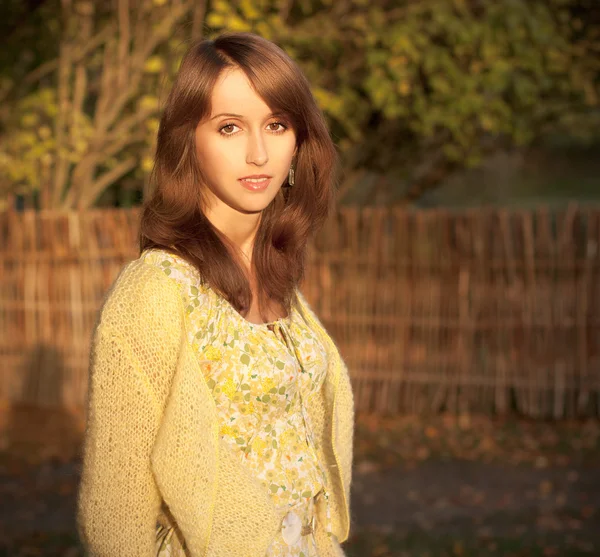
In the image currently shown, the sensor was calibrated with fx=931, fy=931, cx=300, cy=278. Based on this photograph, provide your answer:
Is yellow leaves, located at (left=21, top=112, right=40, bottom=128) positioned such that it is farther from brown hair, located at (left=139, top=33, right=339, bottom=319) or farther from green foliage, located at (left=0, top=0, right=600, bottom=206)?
brown hair, located at (left=139, top=33, right=339, bottom=319)

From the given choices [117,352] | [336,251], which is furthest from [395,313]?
[117,352]

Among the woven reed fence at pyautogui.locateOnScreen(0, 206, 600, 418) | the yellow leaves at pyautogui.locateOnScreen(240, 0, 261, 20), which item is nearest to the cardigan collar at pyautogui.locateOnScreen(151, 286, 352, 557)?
the yellow leaves at pyautogui.locateOnScreen(240, 0, 261, 20)

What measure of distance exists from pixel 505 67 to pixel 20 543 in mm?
5693

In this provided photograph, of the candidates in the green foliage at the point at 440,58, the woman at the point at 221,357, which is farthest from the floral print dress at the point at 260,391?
the green foliage at the point at 440,58

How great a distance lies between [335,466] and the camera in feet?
7.37

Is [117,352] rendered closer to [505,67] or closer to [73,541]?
[73,541]

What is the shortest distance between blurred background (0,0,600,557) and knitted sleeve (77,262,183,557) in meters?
5.85

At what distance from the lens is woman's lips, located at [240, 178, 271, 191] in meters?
2.00

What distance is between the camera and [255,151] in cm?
197

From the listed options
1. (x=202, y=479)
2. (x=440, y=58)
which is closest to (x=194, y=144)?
(x=202, y=479)

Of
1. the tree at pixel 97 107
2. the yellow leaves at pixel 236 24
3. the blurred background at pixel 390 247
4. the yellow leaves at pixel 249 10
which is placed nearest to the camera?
the yellow leaves at pixel 236 24

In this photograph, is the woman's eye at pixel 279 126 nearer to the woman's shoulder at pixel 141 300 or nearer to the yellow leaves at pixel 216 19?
the woman's shoulder at pixel 141 300

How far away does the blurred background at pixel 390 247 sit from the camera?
837 cm

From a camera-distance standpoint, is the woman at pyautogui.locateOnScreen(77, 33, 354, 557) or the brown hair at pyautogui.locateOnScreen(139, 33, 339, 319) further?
the brown hair at pyautogui.locateOnScreen(139, 33, 339, 319)
